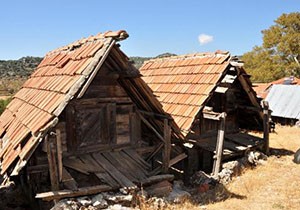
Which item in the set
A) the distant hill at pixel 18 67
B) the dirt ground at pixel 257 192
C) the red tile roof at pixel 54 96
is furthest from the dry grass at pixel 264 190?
the distant hill at pixel 18 67

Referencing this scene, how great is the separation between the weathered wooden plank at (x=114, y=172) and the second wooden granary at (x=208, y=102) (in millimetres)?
3172

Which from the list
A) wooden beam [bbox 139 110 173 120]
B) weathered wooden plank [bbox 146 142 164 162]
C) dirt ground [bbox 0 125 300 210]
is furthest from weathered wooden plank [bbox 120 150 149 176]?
wooden beam [bbox 139 110 173 120]

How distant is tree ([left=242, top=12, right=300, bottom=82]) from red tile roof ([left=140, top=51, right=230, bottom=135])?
2657 cm

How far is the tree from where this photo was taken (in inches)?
1405

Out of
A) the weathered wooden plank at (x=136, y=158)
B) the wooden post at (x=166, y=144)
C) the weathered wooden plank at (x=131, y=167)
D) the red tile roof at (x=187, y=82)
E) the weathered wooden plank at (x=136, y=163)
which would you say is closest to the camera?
the weathered wooden plank at (x=131, y=167)

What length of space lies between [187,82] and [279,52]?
29661 mm

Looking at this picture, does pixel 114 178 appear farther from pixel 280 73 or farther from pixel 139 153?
pixel 280 73

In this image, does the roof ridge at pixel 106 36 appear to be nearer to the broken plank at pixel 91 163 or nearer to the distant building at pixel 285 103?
the broken plank at pixel 91 163

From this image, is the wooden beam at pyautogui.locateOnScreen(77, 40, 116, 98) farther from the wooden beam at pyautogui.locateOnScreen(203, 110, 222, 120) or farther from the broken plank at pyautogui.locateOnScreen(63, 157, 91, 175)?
the wooden beam at pyautogui.locateOnScreen(203, 110, 222, 120)

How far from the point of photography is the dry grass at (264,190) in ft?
27.6

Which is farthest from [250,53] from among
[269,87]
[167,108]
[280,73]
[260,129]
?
[167,108]

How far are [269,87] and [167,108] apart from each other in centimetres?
2126

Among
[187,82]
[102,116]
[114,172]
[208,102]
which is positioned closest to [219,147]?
[208,102]

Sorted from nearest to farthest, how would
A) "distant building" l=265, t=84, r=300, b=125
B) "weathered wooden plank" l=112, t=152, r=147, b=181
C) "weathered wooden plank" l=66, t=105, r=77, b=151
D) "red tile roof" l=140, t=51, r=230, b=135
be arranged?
"weathered wooden plank" l=66, t=105, r=77, b=151
"weathered wooden plank" l=112, t=152, r=147, b=181
"red tile roof" l=140, t=51, r=230, b=135
"distant building" l=265, t=84, r=300, b=125
